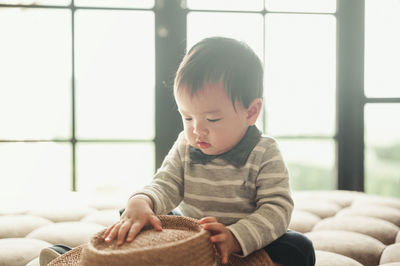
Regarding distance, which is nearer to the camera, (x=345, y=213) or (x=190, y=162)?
(x=190, y=162)

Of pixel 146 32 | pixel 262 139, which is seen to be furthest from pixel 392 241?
pixel 146 32

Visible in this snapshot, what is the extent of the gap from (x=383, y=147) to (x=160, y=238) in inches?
86.9

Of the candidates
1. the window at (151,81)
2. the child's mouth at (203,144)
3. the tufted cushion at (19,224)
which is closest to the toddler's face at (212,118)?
the child's mouth at (203,144)

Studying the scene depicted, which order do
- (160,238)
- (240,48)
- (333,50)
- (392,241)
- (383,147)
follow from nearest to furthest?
(160,238) < (240,48) < (392,241) < (333,50) < (383,147)

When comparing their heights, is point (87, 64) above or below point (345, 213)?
above

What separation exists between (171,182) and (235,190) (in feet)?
0.54

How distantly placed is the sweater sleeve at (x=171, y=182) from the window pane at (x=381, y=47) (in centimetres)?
147

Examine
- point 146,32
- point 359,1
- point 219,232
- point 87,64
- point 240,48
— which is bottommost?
point 219,232

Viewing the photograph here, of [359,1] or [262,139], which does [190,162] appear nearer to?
[262,139]

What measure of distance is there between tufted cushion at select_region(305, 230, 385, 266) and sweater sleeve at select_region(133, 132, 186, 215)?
1.32 ft

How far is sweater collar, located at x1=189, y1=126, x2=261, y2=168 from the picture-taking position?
822 mm

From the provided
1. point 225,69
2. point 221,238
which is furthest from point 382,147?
point 221,238

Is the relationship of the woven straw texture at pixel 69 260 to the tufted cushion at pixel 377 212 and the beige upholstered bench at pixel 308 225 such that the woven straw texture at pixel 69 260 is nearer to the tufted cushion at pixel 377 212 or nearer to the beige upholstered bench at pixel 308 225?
the beige upholstered bench at pixel 308 225

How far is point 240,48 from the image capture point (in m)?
0.80
